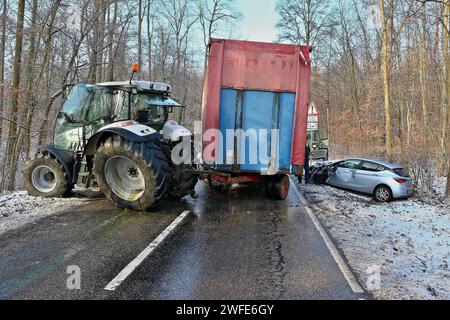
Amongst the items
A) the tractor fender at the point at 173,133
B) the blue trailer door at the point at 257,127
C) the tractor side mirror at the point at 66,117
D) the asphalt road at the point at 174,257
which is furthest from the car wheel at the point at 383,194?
the tractor side mirror at the point at 66,117

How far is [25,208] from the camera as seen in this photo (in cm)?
729

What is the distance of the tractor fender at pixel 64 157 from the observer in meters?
8.06

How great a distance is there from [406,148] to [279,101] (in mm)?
9402

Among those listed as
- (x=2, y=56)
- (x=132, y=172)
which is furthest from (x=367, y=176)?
(x=2, y=56)

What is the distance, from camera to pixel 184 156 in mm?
8352

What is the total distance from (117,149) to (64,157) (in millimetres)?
1916

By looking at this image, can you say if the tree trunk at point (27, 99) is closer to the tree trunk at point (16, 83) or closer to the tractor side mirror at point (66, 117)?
the tree trunk at point (16, 83)

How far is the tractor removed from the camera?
6.96 meters

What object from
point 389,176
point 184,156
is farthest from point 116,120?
point 389,176

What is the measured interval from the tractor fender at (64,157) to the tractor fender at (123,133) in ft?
2.58

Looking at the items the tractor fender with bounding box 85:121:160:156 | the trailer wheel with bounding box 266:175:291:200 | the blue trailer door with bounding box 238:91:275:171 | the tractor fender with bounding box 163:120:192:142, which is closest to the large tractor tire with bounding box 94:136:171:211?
the tractor fender with bounding box 85:121:160:156

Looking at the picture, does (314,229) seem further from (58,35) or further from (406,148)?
(58,35)

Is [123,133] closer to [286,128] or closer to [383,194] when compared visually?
[286,128]
